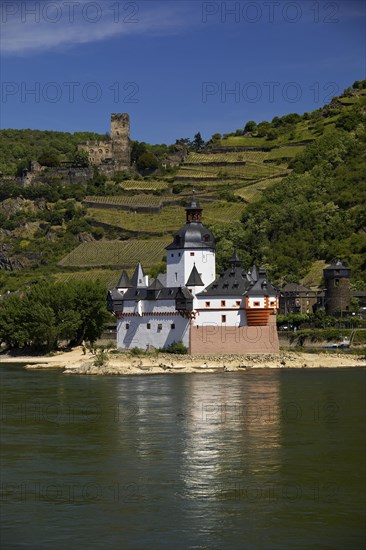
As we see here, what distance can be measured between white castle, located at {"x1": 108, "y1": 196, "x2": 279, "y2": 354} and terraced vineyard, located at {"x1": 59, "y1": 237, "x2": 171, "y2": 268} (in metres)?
30.0

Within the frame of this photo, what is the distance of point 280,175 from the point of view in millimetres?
128500

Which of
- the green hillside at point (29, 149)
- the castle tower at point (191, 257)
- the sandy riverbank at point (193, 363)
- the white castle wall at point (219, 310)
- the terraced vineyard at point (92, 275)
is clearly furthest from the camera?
the green hillside at point (29, 149)

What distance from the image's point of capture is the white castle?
68.8m

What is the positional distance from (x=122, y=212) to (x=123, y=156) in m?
28.0

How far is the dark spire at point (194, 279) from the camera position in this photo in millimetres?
69562

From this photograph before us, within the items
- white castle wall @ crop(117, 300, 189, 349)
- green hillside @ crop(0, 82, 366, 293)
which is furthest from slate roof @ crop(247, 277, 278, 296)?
green hillside @ crop(0, 82, 366, 293)

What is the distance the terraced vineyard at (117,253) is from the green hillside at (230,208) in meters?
0.17

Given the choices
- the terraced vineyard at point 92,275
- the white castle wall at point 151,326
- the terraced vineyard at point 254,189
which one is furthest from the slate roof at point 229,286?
the terraced vineyard at point 254,189

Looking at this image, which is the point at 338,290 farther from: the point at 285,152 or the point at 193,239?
the point at 285,152

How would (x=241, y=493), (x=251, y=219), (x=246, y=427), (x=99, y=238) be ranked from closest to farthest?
(x=241, y=493) → (x=246, y=427) → (x=251, y=219) → (x=99, y=238)

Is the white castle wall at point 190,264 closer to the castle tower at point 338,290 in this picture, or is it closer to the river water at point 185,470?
the castle tower at point 338,290

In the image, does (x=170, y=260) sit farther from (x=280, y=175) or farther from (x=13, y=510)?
(x=280, y=175)

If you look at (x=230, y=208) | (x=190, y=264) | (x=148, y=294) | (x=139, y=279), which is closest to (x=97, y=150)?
(x=230, y=208)

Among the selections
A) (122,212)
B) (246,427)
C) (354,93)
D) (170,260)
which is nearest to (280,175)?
(122,212)
